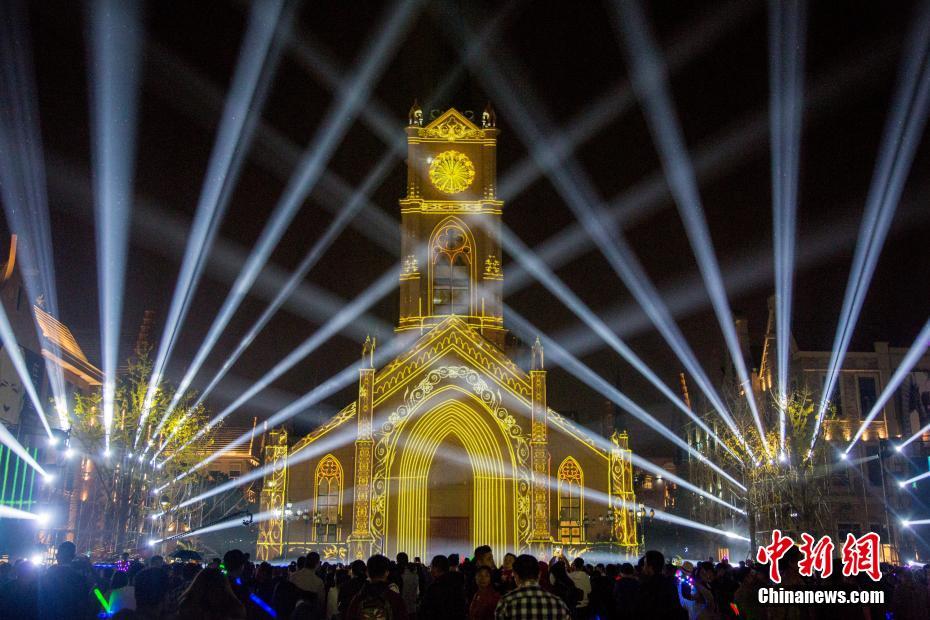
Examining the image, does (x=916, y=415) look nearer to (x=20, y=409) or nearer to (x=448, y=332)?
(x=448, y=332)

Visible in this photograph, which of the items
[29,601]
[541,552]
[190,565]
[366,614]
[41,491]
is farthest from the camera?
[541,552]

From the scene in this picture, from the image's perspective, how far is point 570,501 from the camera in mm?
40625

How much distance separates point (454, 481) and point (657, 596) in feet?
110

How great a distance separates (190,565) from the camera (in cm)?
1111

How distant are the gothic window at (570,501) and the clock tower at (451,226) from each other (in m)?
8.29

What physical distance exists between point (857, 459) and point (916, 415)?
329 cm

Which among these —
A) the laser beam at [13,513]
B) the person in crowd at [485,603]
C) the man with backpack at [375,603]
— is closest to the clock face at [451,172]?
the laser beam at [13,513]

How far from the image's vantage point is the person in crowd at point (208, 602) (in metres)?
6.28

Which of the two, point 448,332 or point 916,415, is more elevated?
point 448,332

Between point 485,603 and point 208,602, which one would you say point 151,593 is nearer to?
point 208,602

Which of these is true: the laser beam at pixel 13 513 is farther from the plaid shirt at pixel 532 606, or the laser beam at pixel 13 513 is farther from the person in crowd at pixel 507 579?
the plaid shirt at pixel 532 606

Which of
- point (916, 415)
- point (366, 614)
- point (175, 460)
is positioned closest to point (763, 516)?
point (916, 415)
